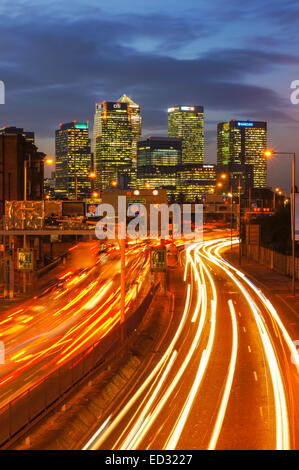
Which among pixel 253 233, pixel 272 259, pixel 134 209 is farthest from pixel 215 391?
pixel 272 259

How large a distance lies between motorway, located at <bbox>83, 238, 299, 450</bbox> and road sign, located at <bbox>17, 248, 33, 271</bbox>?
1351 cm

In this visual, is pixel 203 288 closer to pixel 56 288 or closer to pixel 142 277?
A: pixel 142 277

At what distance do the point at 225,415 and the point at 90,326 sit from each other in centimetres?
1477

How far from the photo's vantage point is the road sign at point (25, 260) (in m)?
47.7

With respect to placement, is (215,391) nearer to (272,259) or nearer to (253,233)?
(253,233)

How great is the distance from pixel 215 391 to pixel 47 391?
6.67 metres

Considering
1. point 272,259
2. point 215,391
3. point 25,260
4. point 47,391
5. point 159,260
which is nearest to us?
point 47,391

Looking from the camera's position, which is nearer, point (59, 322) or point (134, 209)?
point (59, 322)

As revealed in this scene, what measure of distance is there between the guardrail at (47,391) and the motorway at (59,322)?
1.30m

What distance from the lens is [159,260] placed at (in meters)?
46.6

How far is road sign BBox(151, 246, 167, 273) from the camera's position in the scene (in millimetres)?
46406

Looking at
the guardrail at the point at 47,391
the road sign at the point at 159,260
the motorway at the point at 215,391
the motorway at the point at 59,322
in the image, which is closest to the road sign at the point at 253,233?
the motorway at the point at 59,322

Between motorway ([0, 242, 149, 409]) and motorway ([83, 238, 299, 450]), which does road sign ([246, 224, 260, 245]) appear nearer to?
motorway ([0, 242, 149, 409])

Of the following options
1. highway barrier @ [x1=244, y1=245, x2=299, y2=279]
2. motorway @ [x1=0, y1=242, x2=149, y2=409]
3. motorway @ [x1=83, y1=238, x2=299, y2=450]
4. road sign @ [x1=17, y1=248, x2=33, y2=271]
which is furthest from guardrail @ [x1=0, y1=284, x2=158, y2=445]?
highway barrier @ [x1=244, y1=245, x2=299, y2=279]
